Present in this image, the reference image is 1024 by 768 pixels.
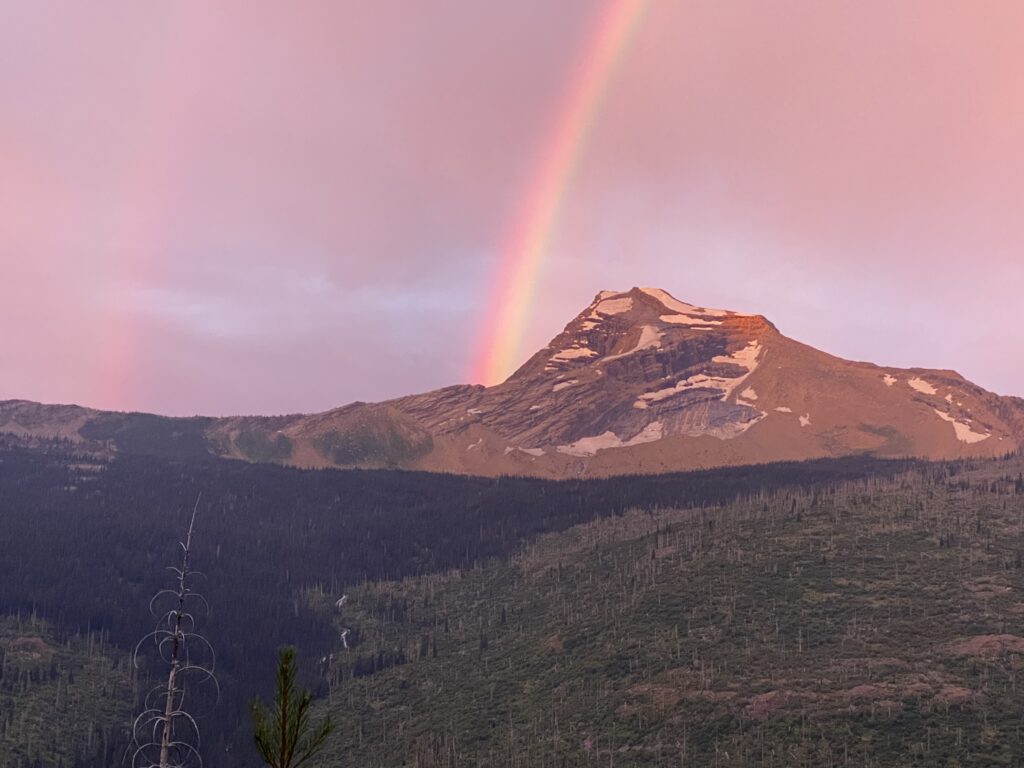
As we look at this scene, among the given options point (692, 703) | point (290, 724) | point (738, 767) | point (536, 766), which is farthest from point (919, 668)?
point (290, 724)

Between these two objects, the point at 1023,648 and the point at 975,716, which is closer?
the point at 975,716

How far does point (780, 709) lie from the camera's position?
179375 mm

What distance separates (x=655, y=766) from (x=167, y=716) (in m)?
154

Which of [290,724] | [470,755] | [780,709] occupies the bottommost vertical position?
[470,755]

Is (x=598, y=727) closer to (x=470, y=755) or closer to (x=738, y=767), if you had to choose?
(x=470, y=755)

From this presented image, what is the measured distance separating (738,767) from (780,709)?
23536 millimetres

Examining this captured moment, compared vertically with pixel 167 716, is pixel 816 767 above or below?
below

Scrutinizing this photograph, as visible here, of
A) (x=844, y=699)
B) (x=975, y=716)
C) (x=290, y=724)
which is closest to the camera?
(x=290, y=724)

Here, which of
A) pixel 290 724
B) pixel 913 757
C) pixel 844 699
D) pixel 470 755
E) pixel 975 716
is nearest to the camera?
pixel 290 724

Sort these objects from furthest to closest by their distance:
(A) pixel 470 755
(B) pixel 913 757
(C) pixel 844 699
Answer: (A) pixel 470 755 < (C) pixel 844 699 < (B) pixel 913 757

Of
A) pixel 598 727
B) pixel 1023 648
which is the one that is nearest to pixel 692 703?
pixel 598 727

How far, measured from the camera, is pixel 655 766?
16788 cm

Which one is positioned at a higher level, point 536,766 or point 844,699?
point 844,699

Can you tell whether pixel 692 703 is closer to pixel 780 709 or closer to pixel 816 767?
pixel 780 709
